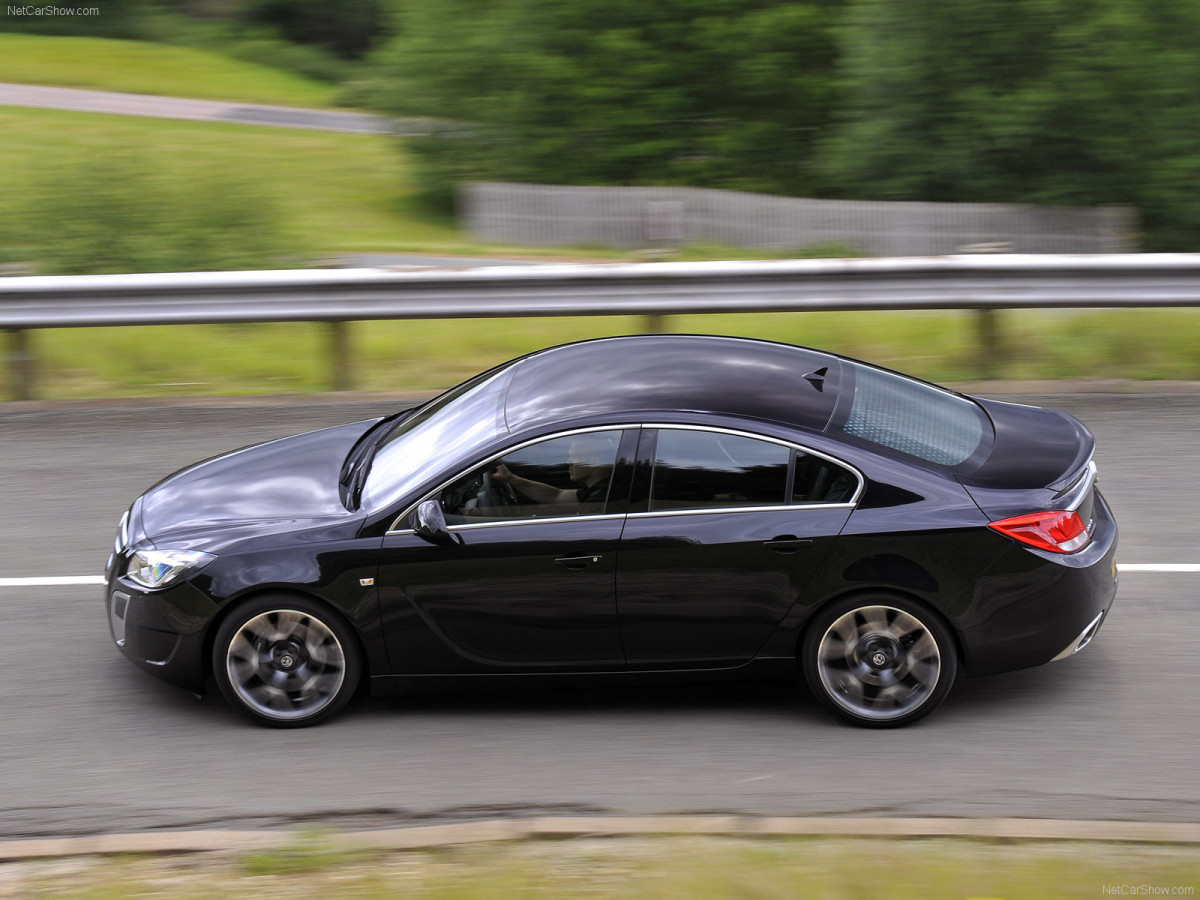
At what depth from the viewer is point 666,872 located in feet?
14.5

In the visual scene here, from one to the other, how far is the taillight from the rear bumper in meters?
0.03

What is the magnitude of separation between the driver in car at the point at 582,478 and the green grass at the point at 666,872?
137 centimetres

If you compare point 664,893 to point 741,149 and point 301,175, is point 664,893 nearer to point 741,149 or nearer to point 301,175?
point 741,149

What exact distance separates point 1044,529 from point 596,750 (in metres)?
1.95

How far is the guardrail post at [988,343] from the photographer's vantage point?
33.7 feet

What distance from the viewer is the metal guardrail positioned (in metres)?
9.91

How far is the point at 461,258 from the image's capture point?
2223 centimetres

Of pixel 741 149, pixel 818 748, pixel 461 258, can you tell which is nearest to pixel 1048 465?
pixel 818 748

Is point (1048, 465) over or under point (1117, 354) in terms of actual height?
under

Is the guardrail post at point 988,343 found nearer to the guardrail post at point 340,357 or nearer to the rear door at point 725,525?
the guardrail post at point 340,357

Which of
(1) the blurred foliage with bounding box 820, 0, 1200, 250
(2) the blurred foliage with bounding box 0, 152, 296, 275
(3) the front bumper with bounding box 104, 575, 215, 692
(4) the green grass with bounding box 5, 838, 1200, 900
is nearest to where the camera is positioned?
(4) the green grass with bounding box 5, 838, 1200, 900

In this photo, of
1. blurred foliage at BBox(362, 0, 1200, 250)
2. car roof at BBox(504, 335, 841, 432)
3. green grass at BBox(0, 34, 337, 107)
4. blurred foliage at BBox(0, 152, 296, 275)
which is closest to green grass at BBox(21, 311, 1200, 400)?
blurred foliage at BBox(0, 152, 296, 275)

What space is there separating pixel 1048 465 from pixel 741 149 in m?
21.3

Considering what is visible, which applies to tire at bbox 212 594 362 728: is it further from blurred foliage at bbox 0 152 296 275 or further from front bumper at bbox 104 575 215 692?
blurred foliage at bbox 0 152 296 275
